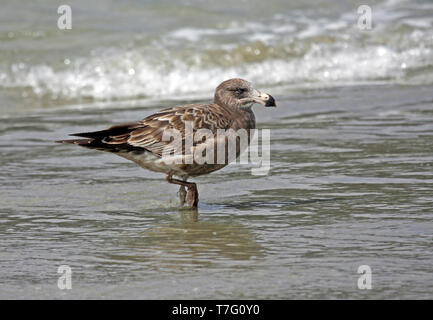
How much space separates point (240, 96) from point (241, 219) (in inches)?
49.8

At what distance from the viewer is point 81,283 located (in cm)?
485

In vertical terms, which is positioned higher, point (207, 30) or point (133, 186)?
point (207, 30)

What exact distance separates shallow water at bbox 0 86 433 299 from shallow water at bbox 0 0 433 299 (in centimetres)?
2

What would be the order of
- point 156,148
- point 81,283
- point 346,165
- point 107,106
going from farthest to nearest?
point 107,106
point 346,165
point 156,148
point 81,283

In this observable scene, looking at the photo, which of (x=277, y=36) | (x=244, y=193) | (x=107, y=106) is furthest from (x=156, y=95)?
(x=244, y=193)

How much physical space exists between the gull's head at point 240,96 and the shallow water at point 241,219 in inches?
29.2

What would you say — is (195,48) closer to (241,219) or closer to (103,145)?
(103,145)

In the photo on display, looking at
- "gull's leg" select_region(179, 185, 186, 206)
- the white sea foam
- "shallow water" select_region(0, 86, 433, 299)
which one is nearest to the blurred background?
the white sea foam

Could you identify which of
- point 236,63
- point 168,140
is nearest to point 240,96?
point 168,140

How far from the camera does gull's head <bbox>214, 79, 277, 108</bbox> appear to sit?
7.12 m
